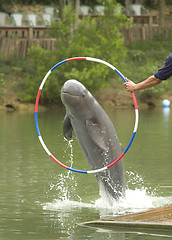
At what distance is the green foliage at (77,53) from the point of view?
49.1 meters

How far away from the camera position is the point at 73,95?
12742mm

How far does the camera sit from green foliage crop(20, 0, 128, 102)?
4907 centimetres

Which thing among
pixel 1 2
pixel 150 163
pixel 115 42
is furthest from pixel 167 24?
pixel 150 163

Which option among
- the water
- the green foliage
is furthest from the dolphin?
the green foliage

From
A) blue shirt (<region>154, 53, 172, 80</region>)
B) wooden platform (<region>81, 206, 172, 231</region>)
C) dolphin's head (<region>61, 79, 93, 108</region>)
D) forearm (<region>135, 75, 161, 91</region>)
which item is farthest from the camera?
dolphin's head (<region>61, 79, 93, 108</region>)

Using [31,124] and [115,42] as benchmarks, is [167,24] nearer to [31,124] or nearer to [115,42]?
[115,42]

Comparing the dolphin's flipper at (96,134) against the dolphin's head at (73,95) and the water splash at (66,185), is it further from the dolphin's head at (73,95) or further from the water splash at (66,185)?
the water splash at (66,185)

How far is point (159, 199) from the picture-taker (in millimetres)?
14906

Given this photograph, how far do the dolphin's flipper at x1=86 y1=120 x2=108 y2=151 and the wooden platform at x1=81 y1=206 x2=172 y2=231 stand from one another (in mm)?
1768

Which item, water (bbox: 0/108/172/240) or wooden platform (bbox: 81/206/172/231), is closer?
wooden platform (bbox: 81/206/172/231)

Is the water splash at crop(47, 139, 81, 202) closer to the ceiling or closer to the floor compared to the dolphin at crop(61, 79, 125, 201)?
closer to the floor

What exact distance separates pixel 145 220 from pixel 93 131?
233 centimetres

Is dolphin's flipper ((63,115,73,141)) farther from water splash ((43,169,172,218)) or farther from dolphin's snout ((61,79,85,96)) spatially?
water splash ((43,169,172,218))

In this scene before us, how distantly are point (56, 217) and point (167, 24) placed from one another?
5100 cm
